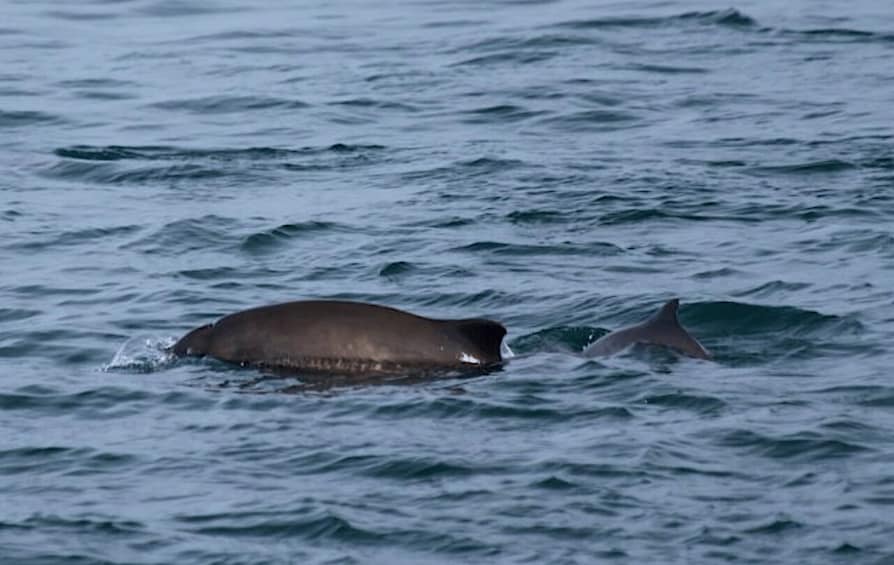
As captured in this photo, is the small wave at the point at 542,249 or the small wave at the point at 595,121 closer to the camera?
the small wave at the point at 542,249

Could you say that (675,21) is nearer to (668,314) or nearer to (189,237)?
(189,237)

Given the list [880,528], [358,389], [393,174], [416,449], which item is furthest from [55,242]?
[880,528]

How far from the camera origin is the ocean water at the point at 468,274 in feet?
35.1

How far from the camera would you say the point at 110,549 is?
408 inches

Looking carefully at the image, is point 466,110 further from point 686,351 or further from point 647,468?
point 647,468

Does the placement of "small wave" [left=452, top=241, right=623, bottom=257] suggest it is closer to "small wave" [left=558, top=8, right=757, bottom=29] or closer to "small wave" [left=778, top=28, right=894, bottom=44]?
"small wave" [left=778, top=28, right=894, bottom=44]

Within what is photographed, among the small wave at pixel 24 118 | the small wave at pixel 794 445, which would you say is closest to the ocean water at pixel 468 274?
the small wave at pixel 794 445

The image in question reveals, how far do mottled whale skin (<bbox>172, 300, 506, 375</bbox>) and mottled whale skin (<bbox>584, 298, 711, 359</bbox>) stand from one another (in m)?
0.71

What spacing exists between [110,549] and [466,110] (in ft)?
47.6

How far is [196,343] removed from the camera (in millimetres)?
13641

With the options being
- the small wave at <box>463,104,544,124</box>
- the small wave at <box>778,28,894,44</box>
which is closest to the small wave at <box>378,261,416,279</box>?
the small wave at <box>463,104,544,124</box>

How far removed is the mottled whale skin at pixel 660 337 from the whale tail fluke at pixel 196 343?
2299 millimetres

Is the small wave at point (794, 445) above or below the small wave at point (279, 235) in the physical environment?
above

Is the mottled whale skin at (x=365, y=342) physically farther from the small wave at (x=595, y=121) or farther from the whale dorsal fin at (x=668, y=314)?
the small wave at (x=595, y=121)
